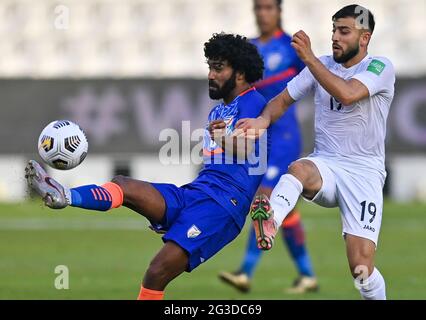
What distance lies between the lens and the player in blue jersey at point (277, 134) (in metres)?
10.7

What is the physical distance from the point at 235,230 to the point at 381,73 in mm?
1552

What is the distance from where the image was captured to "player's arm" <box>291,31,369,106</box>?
7.21m

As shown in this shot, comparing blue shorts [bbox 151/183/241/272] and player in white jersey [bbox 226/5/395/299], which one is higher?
player in white jersey [bbox 226/5/395/299]

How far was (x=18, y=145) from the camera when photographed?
64.3ft

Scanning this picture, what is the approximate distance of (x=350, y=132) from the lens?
25.1 ft

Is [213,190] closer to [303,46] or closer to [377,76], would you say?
[303,46]

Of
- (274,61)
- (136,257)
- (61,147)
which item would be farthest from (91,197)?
(136,257)

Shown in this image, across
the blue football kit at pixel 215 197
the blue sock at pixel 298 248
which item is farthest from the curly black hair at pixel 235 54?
the blue sock at pixel 298 248

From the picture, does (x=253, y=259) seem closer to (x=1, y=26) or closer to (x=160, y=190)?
(x=160, y=190)

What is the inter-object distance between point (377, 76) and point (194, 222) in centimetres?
168

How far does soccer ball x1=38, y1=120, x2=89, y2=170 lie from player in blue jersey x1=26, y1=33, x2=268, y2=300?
0.33 meters

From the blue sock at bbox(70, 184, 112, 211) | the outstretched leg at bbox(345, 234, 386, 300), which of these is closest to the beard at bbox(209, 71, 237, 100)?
the blue sock at bbox(70, 184, 112, 211)

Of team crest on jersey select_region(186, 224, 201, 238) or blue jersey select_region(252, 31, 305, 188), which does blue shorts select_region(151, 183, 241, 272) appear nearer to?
team crest on jersey select_region(186, 224, 201, 238)

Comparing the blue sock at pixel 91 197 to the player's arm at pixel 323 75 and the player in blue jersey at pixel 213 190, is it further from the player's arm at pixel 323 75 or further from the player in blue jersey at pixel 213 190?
the player's arm at pixel 323 75
